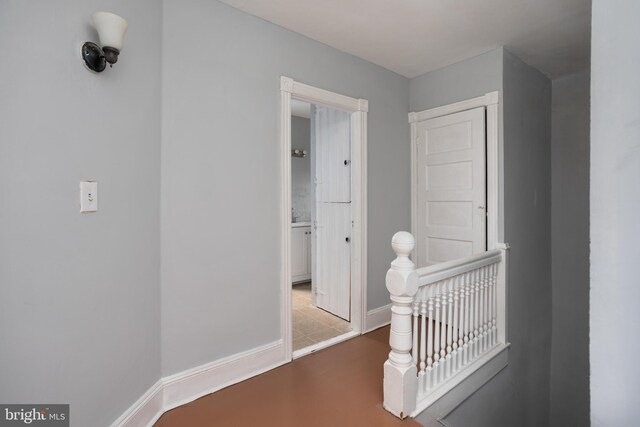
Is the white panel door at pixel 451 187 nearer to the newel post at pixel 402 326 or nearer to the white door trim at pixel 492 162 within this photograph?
the white door trim at pixel 492 162

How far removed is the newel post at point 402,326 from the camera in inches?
66.2

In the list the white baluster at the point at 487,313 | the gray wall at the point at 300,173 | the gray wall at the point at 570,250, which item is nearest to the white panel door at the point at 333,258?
the white baluster at the point at 487,313

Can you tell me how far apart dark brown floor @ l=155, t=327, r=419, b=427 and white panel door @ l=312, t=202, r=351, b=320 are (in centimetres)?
83

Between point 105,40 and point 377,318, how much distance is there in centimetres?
291

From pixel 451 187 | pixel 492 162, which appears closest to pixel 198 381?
pixel 451 187

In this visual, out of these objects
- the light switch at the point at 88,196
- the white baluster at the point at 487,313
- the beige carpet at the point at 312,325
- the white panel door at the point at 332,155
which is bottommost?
the beige carpet at the point at 312,325

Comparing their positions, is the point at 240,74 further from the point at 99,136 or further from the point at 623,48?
the point at 623,48

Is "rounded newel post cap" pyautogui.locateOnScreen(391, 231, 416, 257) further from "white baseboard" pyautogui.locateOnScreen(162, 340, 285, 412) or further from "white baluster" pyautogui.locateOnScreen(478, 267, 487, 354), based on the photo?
"white baseboard" pyautogui.locateOnScreen(162, 340, 285, 412)

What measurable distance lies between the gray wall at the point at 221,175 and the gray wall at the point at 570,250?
3.02 metres

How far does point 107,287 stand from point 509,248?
307 cm

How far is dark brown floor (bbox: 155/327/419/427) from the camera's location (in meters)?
1.72

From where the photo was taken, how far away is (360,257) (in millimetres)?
2861

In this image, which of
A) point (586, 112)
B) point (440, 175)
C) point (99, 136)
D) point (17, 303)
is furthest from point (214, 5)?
point (586, 112)

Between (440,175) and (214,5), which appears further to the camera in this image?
(440,175)
